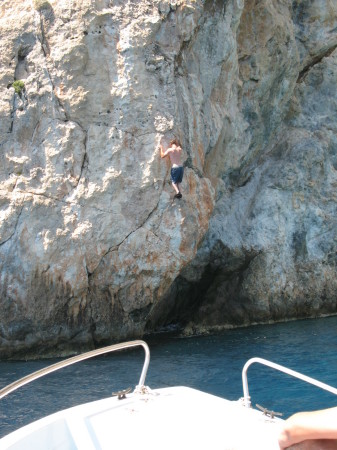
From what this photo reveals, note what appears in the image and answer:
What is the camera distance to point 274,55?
2009 centimetres

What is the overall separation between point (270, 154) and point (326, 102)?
3301 mm

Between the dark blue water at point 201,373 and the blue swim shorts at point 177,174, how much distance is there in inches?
169

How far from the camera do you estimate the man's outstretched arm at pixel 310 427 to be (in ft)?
11.5

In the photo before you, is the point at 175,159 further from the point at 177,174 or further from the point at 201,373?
the point at 201,373

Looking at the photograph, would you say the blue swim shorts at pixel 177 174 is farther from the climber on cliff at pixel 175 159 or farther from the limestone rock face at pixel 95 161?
the limestone rock face at pixel 95 161

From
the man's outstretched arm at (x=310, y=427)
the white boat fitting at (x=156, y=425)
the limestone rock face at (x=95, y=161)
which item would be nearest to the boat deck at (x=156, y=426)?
the white boat fitting at (x=156, y=425)

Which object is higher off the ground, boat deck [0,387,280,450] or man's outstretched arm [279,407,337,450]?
man's outstretched arm [279,407,337,450]

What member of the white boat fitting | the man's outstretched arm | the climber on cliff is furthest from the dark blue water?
the man's outstretched arm

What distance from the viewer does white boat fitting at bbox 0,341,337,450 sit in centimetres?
500

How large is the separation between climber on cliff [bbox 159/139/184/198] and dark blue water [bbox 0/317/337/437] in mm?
4204

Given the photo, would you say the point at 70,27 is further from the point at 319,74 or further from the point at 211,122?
the point at 319,74

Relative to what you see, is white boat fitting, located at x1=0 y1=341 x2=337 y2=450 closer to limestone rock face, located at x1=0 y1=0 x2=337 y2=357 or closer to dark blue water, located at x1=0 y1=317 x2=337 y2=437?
dark blue water, located at x1=0 y1=317 x2=337 y2=437

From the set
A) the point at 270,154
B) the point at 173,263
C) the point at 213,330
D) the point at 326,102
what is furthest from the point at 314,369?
the point at 326,102

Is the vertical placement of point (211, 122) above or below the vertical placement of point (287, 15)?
below
